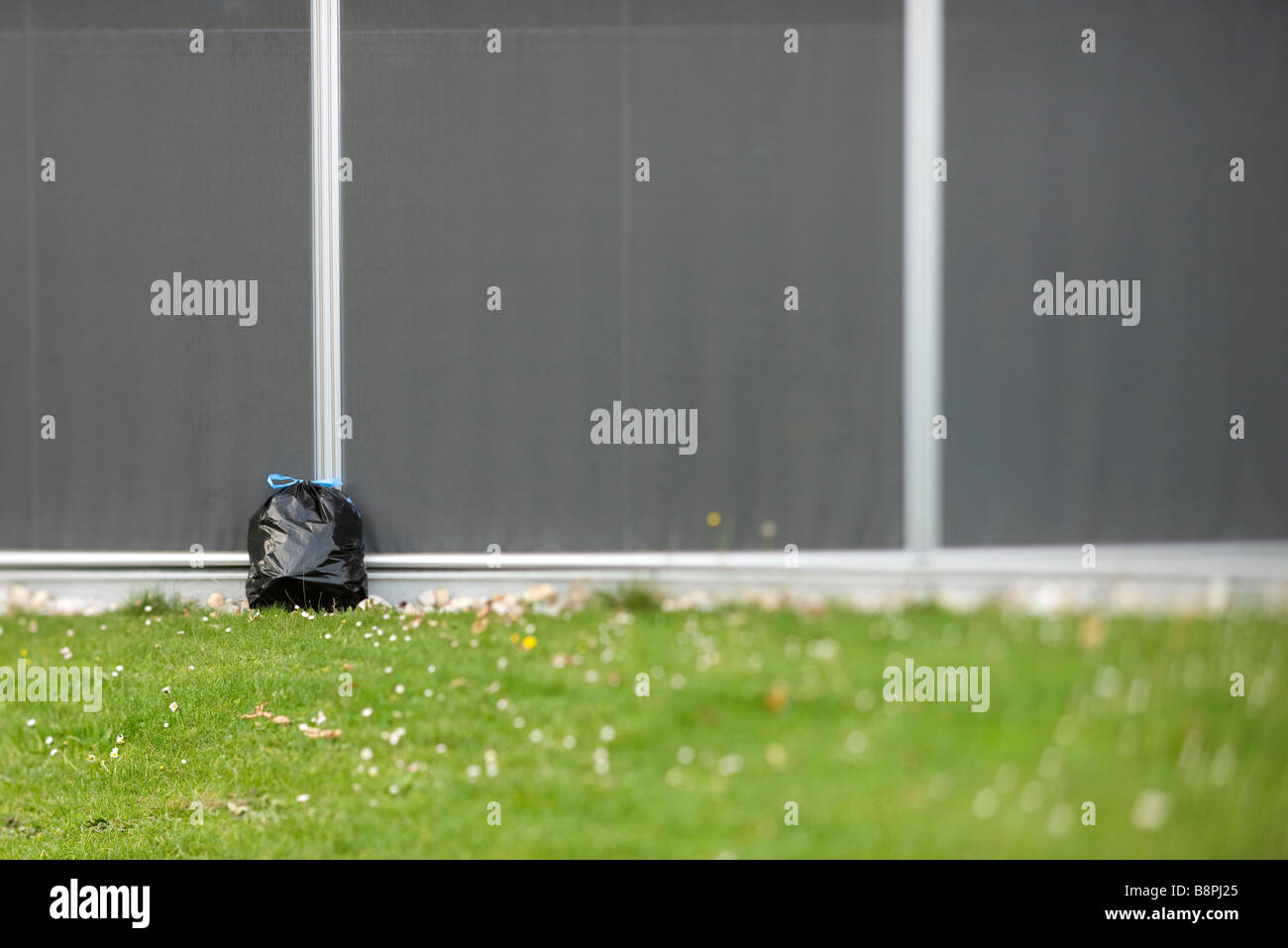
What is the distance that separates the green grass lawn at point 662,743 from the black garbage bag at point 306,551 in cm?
15

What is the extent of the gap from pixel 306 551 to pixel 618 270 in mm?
2092

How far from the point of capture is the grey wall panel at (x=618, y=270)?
16.6ft

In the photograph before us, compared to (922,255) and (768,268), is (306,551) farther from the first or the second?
(922,255)

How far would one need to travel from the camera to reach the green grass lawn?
3309 millimetres

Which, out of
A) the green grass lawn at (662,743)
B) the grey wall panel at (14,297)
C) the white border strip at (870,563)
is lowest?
the green grass lawn at (662,743)

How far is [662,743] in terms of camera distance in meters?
3.70

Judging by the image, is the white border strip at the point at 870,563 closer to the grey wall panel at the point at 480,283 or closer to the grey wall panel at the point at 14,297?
the grey wall panel at the point at 480,283

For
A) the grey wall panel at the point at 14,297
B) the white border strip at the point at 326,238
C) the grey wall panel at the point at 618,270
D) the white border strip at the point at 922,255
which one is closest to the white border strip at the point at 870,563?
the grey wall panel at the point at 618,270

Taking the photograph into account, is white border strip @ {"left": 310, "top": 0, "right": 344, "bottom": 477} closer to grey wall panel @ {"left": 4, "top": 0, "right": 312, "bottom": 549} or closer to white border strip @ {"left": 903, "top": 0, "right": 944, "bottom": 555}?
grey wall panel @ {"left": 4, "top": 0, "right": 312, "bottom": 549}

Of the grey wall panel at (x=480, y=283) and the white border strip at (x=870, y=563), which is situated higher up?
Answer: the grey wall panel at (x=480, y=283)

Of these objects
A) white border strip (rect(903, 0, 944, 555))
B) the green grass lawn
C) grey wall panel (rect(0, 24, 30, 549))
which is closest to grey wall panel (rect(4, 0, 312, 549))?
grey wall panel (rect(0, 24, 30, 549))

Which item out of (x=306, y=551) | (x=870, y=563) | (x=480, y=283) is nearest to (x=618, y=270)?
(x=480, y=283)
